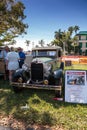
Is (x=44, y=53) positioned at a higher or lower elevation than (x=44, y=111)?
higher

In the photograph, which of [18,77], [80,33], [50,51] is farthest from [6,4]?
[80,33]

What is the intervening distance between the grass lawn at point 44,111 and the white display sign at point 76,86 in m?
0.24

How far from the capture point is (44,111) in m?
5.96

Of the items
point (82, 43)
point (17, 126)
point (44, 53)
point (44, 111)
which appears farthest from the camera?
point (82, 43)

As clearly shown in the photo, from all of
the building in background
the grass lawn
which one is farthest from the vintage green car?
the building in background

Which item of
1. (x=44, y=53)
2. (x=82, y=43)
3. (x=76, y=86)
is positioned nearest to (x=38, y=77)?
(x=76, y=86)

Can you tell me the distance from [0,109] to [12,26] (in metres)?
17.6

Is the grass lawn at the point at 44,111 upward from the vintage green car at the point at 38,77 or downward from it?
downward

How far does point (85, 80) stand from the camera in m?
6.63

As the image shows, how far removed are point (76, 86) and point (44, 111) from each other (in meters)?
1.48

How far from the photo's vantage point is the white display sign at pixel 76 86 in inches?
261

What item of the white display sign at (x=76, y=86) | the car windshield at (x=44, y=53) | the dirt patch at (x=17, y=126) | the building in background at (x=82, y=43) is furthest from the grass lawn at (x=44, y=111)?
the building in background at (x=82, y=43)

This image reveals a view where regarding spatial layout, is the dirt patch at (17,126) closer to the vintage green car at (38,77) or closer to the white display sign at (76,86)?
the white display sign at (76,86)

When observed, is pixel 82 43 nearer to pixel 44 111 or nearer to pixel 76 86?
pixel 76 86
